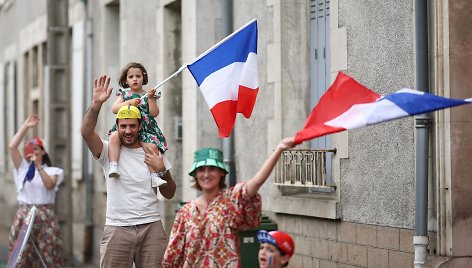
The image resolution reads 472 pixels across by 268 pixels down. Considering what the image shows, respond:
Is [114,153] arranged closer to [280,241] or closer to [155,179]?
[155,179]

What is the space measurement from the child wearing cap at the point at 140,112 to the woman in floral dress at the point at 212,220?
60.8 inches

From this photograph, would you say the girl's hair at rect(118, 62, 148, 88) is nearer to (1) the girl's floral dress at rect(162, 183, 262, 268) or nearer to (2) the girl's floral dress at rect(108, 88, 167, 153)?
(2) the girl's floral dress at rect(108, 88, 167, 153)

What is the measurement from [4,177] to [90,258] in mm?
13825

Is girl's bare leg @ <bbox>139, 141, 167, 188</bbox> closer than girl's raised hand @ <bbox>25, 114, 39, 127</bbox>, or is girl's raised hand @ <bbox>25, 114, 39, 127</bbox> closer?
girl's bare leg @ <bbox>139, 141, 167, 188</bbox>

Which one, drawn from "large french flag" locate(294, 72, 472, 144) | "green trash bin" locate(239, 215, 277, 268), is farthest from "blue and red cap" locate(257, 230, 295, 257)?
"green trash bin" locate(239, 215, 277, 268)

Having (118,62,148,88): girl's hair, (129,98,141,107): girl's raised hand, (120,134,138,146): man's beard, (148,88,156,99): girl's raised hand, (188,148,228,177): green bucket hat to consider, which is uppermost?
(118,62,148,88): girl's hair

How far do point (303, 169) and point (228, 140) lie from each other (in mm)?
1737

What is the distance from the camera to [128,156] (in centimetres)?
999

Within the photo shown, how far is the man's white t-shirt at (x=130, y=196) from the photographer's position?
9.88 meters

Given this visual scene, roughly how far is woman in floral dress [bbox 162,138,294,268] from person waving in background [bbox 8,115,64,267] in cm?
746

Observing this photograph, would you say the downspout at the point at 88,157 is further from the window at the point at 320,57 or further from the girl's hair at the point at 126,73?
the girl's hair at the point at 126,73

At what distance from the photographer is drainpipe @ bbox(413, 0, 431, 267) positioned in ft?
34.2

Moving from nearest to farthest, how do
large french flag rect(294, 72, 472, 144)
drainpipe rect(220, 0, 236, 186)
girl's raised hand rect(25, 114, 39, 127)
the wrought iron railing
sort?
1. large french flag rect(294, 72, 472, 144)
2. the wrought iron railing
3. drainpipe rect(220, 0, 236, 186)
4. girl's raised hand rect(25, 114, 39, 127)

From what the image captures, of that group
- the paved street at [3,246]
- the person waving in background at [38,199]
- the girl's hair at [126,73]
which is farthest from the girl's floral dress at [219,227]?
the paved street at [3,246]
